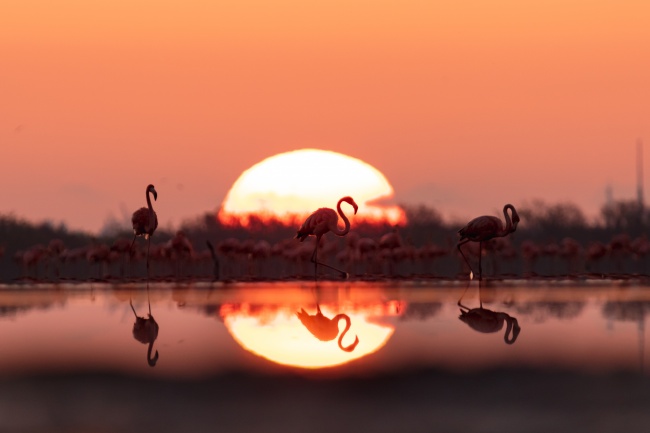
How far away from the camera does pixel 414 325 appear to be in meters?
13.8

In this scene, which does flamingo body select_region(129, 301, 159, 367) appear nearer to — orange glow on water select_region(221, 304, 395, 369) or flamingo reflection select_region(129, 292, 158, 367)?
flamingo reflection select_region(129, 292, 158, 367)

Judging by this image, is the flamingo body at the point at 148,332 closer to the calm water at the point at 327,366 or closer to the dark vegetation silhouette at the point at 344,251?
the calm water at the point at 327,366

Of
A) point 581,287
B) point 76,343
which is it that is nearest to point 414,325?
point 76,343

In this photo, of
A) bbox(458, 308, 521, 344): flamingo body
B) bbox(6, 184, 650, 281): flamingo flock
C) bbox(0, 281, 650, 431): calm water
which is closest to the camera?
bbox(0, 281, 650, 431): calm water

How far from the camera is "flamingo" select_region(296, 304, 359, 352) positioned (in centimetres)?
1212

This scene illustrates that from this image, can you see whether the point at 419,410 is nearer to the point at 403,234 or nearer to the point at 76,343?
the point at 76,343

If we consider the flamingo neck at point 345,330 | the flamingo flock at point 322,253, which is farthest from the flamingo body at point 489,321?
the flamingo flock at point 322,253

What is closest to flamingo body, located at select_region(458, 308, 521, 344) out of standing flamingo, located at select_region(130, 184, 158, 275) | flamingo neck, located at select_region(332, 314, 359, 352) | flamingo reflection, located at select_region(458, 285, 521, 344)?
flamingo reflection, located at select_region(458, 285, 521, 344)

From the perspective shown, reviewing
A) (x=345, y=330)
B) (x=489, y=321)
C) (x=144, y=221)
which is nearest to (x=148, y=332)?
(x=345, y=330)

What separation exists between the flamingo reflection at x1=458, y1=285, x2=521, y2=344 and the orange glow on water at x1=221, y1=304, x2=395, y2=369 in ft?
3.35

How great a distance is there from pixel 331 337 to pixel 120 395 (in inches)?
163

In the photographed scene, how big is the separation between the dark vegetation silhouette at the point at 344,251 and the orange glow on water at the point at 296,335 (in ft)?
44.7

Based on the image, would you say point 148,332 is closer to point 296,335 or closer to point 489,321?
point 296,335

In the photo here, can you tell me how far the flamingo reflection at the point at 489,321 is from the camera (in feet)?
41.3
